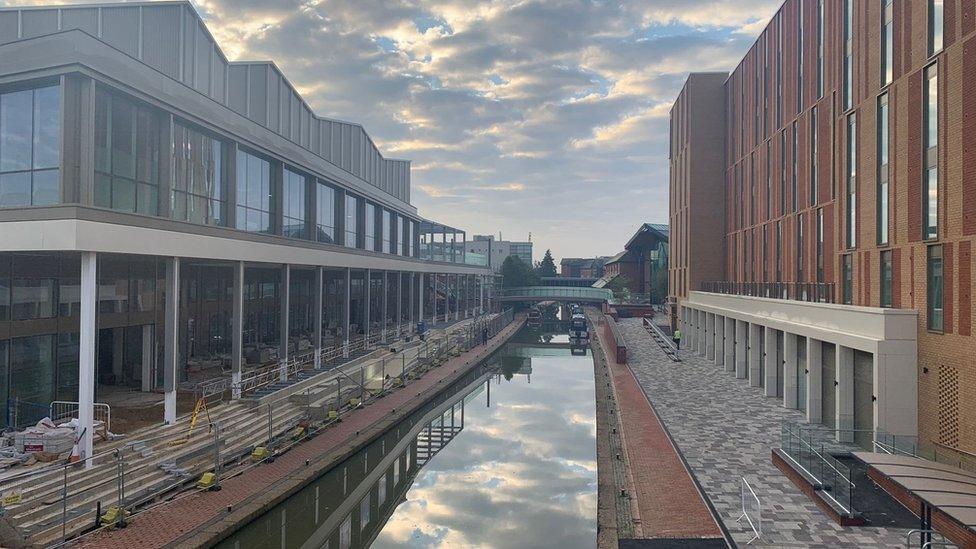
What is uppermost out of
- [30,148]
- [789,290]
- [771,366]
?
[30,148]

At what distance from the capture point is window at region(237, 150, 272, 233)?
2406 cm

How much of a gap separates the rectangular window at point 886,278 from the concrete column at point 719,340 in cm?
1731

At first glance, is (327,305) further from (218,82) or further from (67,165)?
(67,165)

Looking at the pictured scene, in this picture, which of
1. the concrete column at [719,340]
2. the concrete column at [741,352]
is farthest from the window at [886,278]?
the concrete column at [719,340]

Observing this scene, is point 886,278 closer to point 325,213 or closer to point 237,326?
point 237,326

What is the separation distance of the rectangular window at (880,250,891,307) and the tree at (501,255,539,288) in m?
89.4

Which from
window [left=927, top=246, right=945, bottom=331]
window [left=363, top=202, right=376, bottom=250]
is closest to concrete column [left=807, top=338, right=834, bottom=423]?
Answer: window [left=927, top=246, right=945, bottom=331]

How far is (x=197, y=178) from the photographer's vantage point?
20719 mm

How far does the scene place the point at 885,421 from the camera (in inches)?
648

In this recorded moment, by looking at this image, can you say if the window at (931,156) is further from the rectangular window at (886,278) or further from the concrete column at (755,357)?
the concrete column at (755,357)

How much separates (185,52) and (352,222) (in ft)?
52.8

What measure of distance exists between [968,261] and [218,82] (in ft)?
84.9

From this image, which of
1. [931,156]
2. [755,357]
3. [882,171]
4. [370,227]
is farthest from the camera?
[370,227]

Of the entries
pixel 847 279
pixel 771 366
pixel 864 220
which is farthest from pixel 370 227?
pixel 864 220
